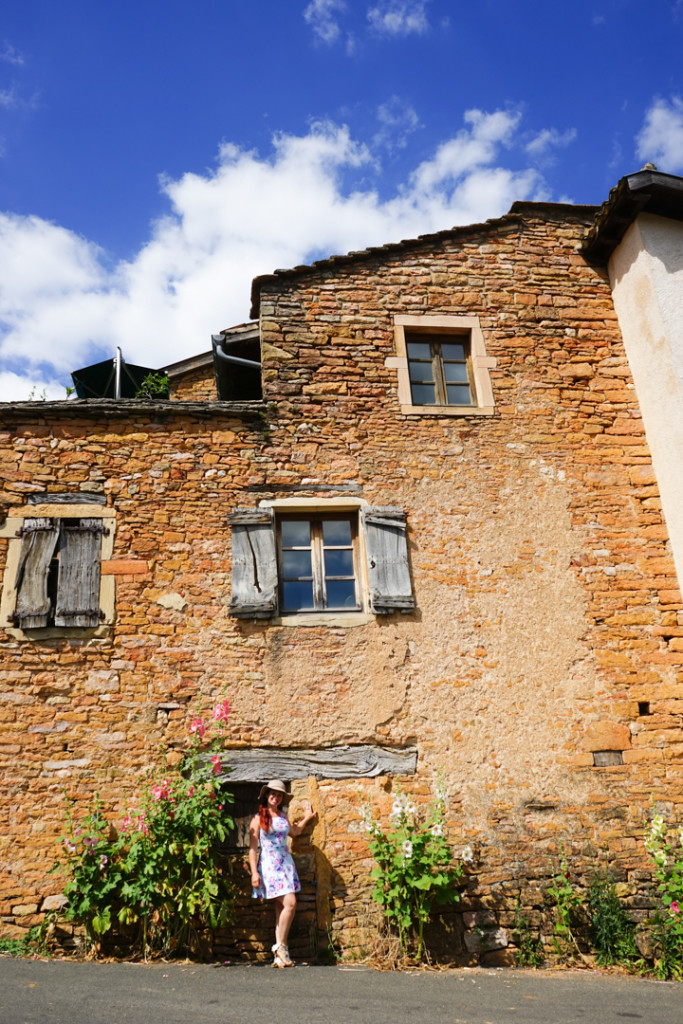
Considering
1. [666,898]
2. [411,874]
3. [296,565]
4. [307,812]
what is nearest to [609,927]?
[666,898]

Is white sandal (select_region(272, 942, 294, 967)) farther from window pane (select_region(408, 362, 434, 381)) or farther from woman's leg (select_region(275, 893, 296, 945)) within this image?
window pane (select_region(408, 362, 434, 381))

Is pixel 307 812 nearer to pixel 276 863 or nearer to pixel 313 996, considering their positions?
pixel 276 863

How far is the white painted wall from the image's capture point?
6996mm

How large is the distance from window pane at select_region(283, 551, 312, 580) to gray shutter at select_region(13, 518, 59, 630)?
2018mm

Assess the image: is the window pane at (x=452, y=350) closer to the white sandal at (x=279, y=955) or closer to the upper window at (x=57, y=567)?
the upper window at (x=57, y=567)

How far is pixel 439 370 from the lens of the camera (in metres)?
7.67

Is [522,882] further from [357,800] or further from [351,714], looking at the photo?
[351,714]

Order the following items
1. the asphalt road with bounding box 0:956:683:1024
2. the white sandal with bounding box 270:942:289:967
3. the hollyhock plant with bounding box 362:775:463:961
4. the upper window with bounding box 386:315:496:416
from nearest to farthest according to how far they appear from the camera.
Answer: the asphalt road with bounding box 0:956:683:1024
the white sandal with bounding box 270:942:289:967
the hollyhock plant with bounding box 362:775:463:961
the upper window with bounding box 386:315:496:416

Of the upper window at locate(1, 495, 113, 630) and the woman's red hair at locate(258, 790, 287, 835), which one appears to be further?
the upper window at locate(1, 495, 113, 630)

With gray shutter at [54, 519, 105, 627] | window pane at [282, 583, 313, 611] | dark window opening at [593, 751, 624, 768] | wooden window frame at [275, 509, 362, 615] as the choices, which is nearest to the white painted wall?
dark window opening at [593, 751, 624, 768]

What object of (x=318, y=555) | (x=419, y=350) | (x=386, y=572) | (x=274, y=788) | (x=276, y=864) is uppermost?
(x=419, y=350)

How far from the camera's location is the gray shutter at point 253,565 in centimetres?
645

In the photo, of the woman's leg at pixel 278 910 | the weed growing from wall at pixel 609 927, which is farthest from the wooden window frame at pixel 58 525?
the weed growing from wall at pixel 609 927

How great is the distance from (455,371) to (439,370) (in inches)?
6.9
